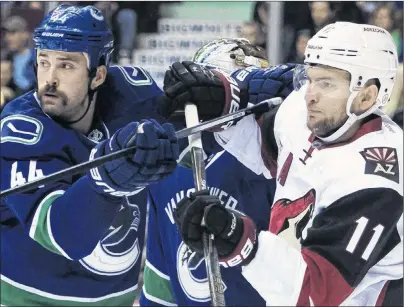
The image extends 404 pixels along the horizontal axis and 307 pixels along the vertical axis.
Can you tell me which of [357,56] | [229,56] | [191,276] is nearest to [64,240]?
[191,276]

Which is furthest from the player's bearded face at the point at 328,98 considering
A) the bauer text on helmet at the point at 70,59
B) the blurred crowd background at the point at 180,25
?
the blurred crowd background at the point at 180,25

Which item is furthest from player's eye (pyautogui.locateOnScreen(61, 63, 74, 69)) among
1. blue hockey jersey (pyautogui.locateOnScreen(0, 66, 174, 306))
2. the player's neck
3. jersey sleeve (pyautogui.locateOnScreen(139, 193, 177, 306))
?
the player's neck

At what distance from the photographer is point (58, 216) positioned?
209 centimetres

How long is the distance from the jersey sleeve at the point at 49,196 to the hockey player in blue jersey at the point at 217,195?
315mm

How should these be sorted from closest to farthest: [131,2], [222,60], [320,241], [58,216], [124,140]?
[320,241]
[124,140]
[58,216]
[222,60]
[131,2]

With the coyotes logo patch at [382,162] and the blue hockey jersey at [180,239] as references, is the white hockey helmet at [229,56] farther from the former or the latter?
the coyotes logo patch at [382,162]

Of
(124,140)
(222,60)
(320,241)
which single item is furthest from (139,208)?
(320,241)

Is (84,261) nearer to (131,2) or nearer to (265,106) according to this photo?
(265,106)

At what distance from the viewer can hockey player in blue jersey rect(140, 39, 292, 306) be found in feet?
7.86

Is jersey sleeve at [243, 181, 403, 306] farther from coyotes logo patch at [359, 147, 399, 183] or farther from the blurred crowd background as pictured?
the blurred crowd background

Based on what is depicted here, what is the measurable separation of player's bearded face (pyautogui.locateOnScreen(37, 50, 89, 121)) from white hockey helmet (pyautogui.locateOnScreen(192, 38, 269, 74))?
0.28 metres

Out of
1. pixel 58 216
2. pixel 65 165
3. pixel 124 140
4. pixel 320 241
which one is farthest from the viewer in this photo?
pixel 65 165

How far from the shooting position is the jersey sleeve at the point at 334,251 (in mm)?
1758

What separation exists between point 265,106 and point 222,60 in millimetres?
256
